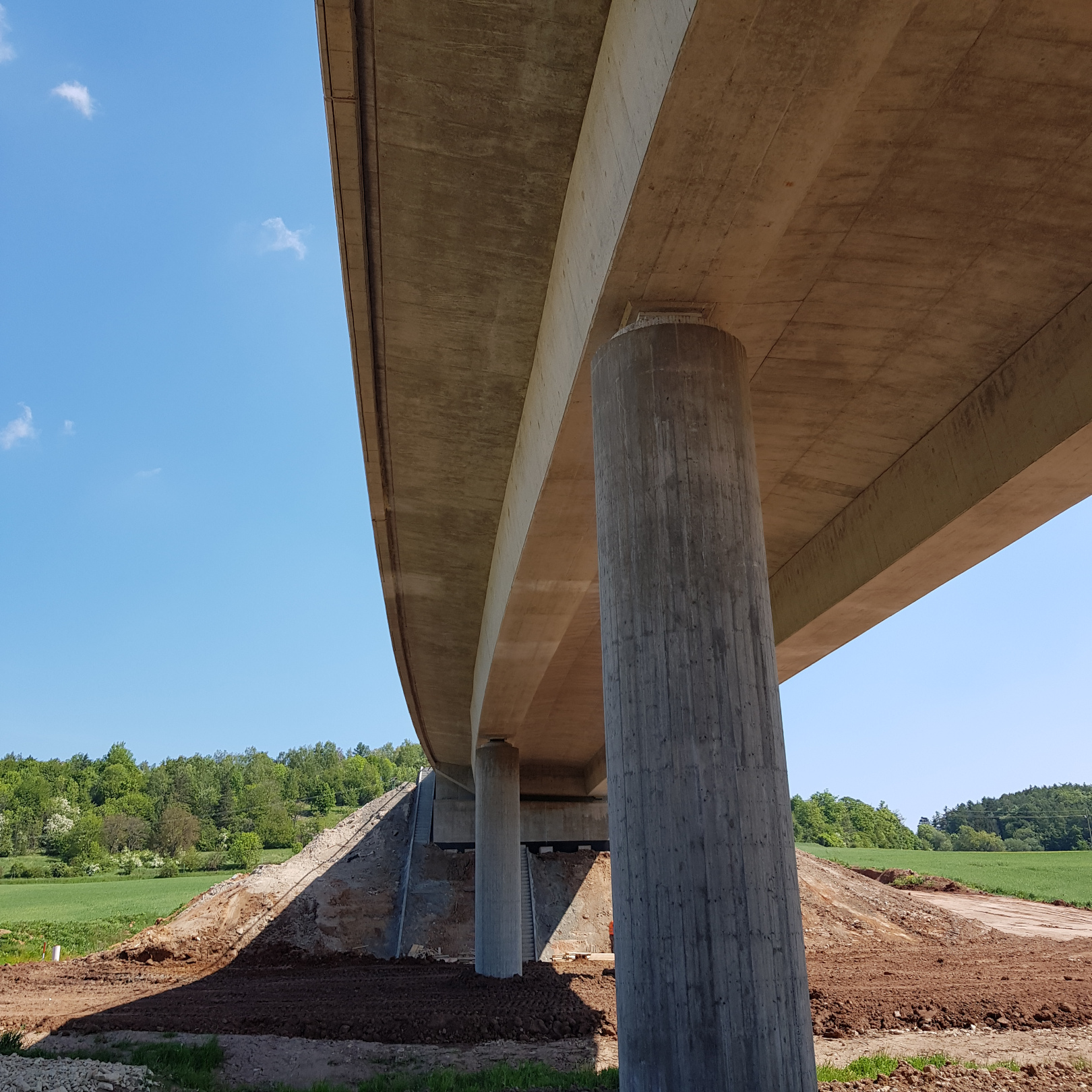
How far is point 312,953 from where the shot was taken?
1262 inches

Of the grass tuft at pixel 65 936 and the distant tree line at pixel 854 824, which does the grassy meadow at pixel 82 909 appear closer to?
the grass tuft at pixel 65 936

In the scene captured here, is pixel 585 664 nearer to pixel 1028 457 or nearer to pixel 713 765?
pixel 1028 457

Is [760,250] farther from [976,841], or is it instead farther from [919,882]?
[976,841]

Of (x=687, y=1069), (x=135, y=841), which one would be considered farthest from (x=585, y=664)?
(x=135, y=841)

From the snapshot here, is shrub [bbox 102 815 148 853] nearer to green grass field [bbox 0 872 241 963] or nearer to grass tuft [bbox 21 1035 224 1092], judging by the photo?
green grass field [bbox 0 872 241 963]

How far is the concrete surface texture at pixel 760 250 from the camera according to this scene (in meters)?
5.50

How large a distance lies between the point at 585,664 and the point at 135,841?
112 metres

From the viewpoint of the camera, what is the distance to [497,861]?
25.5m

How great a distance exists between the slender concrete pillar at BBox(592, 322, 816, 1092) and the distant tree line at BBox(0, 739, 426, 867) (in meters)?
101

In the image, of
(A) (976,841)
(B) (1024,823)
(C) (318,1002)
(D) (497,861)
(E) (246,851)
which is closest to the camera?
(C) (318,1002)

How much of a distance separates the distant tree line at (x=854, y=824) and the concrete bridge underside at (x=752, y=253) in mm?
134543

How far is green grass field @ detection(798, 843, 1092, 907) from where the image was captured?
5259 cm

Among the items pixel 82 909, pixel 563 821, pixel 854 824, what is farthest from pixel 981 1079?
pixel 854 824

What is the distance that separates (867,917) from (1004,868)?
41938 millimetres
